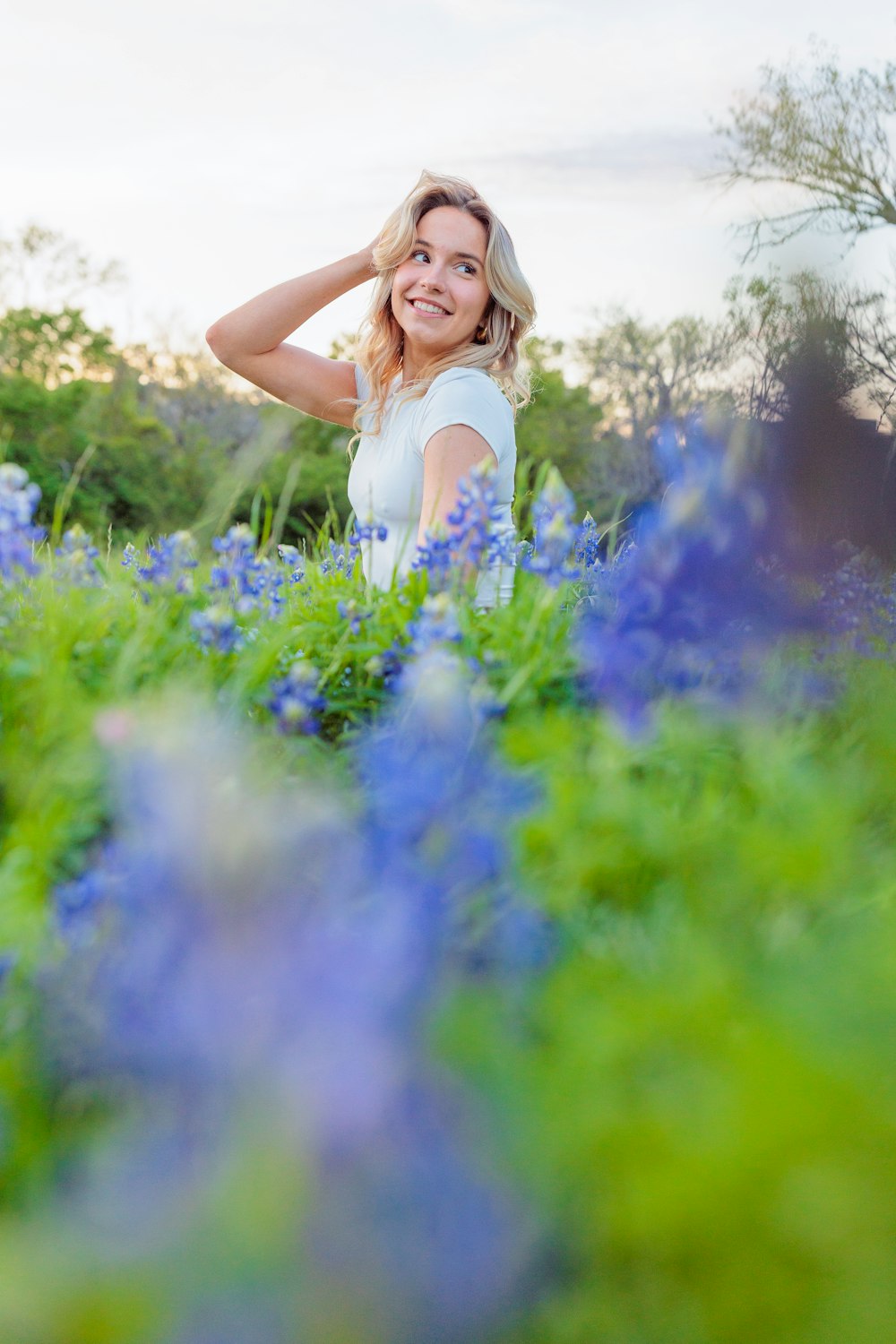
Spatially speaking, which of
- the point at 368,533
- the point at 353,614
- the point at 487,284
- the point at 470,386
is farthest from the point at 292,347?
the point at 353,614

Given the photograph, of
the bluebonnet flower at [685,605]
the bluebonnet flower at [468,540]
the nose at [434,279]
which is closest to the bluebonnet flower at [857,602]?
the bluebonnet flower at [685,605]

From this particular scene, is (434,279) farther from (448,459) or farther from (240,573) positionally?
(240,573)

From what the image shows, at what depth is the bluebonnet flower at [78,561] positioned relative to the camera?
259 cm

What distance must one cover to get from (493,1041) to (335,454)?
3507cm

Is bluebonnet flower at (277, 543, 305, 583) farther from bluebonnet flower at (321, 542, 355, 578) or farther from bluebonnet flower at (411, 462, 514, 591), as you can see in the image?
bluebonnet flower at (411, 462, 514, 591)

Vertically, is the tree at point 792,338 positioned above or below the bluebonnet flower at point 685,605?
above

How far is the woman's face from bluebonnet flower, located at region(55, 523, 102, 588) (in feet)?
5.61

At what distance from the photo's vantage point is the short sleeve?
135 inches

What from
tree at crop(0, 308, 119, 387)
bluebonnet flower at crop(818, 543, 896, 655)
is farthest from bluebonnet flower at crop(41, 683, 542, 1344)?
tree at crop(0, 308, 119, 387)

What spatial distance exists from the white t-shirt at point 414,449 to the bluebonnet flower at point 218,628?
108 centimetres

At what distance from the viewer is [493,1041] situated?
111cm

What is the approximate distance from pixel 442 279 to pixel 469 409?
0.81m

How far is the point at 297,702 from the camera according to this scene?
1938 mm

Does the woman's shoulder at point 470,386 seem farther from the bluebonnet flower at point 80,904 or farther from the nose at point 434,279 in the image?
the bluebonnet flower at point 80,904
